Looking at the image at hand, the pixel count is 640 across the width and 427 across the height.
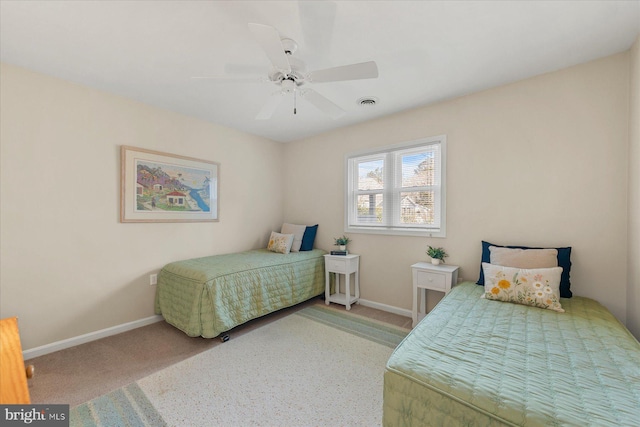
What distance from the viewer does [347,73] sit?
175 centimetres

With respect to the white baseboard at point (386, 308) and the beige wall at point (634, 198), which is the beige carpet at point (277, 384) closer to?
the white baseboard at point (386, 308)

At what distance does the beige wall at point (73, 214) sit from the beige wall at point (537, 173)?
8.90ft

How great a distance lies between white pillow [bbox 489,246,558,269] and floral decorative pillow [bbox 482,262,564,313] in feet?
0.47

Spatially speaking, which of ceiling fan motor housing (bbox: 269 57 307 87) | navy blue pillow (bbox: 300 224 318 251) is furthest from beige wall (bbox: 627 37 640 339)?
navy blue pillow (bbox: 300 224 318 251)

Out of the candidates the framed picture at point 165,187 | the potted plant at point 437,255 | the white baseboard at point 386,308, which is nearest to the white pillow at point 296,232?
the framed picture at point 165,187

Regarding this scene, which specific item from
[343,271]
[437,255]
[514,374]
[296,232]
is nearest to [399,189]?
[437,255]

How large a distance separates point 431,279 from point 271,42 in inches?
97.9

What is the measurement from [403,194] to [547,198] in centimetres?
137

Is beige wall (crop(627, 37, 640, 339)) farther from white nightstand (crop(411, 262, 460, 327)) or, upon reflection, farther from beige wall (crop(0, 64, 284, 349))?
beige wall (crop(0, 64, 284, 349))

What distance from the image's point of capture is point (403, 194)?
3.29 m

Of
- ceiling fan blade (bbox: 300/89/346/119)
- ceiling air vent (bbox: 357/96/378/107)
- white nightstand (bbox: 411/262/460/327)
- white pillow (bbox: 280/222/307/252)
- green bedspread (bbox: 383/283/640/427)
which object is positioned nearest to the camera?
green bedspread (bbox: 383/283/640/427)

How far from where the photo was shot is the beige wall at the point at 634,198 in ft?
5.91

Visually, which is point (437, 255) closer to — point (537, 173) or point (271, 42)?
point (537, 173)

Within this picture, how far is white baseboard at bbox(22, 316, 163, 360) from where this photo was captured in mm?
2295
